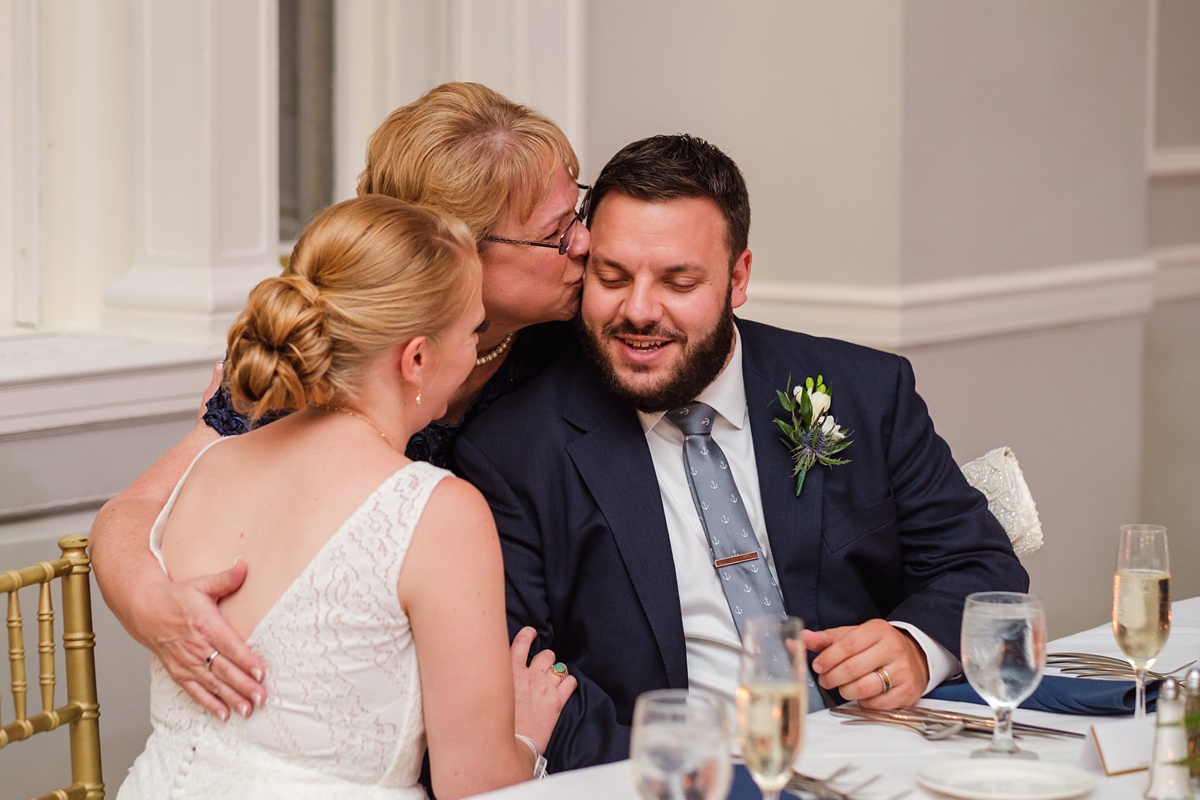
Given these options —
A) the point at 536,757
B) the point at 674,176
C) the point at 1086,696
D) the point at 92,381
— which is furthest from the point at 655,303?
the point at 92,381

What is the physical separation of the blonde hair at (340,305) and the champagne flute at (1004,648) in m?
0.75

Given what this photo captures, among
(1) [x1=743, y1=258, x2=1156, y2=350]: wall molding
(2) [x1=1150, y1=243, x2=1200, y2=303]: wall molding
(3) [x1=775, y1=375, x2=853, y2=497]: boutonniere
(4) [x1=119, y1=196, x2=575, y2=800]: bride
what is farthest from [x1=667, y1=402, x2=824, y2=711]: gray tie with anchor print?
(2) [x1=1150, y1=243, x2=1200, y2=303]: wall molding

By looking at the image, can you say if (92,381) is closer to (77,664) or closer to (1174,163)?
(77,664)

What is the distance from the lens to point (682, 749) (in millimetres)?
1233

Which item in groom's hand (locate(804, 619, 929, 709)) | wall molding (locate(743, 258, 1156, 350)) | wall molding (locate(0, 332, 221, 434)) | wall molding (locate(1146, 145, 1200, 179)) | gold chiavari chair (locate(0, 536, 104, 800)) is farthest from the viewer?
wall molding (locate(1146, 145, 1200, 179))

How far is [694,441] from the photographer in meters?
2.42

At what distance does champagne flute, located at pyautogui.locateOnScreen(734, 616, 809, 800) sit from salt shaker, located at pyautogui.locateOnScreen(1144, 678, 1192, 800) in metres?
0.39

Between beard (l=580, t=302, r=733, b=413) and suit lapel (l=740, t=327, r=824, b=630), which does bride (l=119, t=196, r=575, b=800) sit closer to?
beard (l=580, t=302, r=733, b=413)

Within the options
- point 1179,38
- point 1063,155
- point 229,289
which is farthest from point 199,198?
point 1179,38

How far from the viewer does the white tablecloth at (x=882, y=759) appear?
1.55 metres

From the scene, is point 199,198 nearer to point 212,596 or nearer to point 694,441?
point 694,441

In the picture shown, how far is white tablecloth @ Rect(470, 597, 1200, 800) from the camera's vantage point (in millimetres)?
1552

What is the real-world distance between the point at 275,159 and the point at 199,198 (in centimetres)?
23

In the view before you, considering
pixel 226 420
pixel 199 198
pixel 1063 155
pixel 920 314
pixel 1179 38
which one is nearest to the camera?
pixel 226 420
